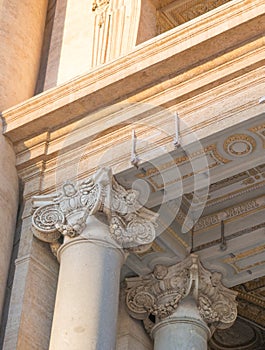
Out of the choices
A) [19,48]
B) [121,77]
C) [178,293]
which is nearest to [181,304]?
[178,293]

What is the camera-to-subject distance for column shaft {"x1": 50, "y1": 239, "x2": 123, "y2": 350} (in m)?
10.6

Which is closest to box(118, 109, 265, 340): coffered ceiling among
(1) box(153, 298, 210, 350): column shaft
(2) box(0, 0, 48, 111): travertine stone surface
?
(1) box(153, 298, 210, 350): column shaft

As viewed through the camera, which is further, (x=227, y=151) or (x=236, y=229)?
(x=236, y=229)

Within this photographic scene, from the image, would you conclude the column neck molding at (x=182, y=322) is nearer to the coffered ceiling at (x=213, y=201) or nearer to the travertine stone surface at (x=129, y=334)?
the travertine stone surface at (x=129, y=334)

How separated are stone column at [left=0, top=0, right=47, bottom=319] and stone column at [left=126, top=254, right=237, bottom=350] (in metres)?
1.52

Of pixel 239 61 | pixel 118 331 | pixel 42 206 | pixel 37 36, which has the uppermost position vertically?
pixel 37 36

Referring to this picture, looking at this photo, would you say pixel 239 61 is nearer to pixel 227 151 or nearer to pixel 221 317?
pixel 227 151

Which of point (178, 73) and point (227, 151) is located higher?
point (178, 73)

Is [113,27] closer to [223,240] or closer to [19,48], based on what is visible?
[19,48]

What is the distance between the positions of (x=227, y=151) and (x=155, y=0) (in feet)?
11.9

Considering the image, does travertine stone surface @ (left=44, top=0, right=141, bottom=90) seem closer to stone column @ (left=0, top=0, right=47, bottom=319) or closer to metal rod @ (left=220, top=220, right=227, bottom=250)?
stone column @ (left=0, top=0, right=47, bottom=319)

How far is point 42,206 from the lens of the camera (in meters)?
11.9

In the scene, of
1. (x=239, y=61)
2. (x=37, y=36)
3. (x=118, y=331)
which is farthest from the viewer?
(x=37, y=36)

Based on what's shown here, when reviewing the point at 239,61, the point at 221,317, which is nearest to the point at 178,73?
the point at 239,61
